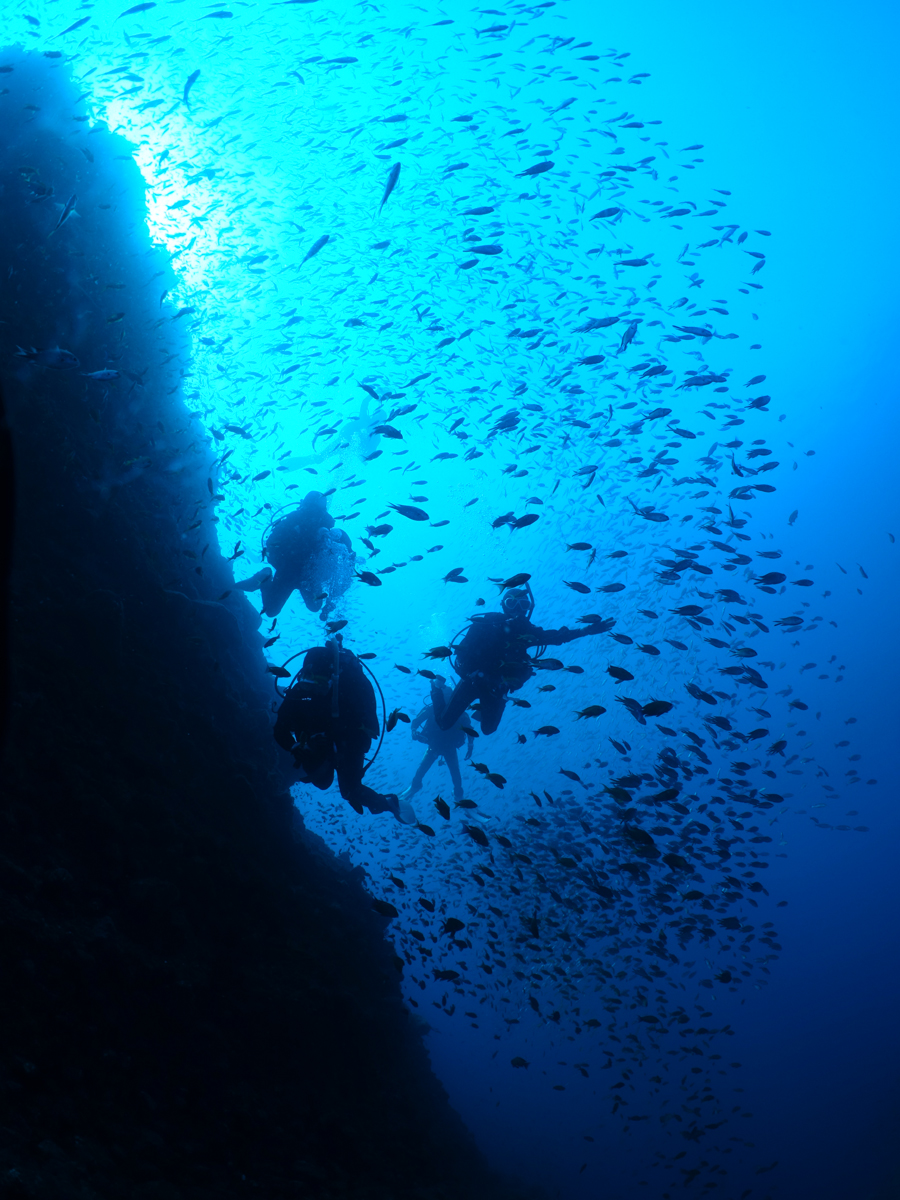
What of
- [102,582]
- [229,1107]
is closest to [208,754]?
[102,582]

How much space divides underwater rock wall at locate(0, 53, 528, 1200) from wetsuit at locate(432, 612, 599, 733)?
3082 millimetres

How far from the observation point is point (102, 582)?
6.45m

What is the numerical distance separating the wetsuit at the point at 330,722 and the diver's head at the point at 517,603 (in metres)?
3.45

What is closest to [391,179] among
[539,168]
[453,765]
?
[539,168]

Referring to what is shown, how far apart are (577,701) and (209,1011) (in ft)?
211

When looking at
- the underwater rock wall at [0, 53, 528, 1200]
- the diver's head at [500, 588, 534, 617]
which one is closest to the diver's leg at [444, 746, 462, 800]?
the underwater rock wall at [0, 53, 528, 1200]

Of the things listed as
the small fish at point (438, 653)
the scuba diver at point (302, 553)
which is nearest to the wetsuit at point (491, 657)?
the small fish at point (438, 653)

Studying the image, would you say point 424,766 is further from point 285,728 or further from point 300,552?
point 285,728

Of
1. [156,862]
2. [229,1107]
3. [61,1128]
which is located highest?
[156,862]

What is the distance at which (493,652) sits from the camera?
9.23 metres

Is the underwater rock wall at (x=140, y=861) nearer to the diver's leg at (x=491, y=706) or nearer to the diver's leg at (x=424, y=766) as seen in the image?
the diver's leg at (x=491, y=706)

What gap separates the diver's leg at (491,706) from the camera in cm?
914

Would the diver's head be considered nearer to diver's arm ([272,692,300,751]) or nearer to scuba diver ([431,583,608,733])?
scuba diver ([431,583,608,733])

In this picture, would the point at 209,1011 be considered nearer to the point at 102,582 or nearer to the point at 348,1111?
the point at 348,1111
